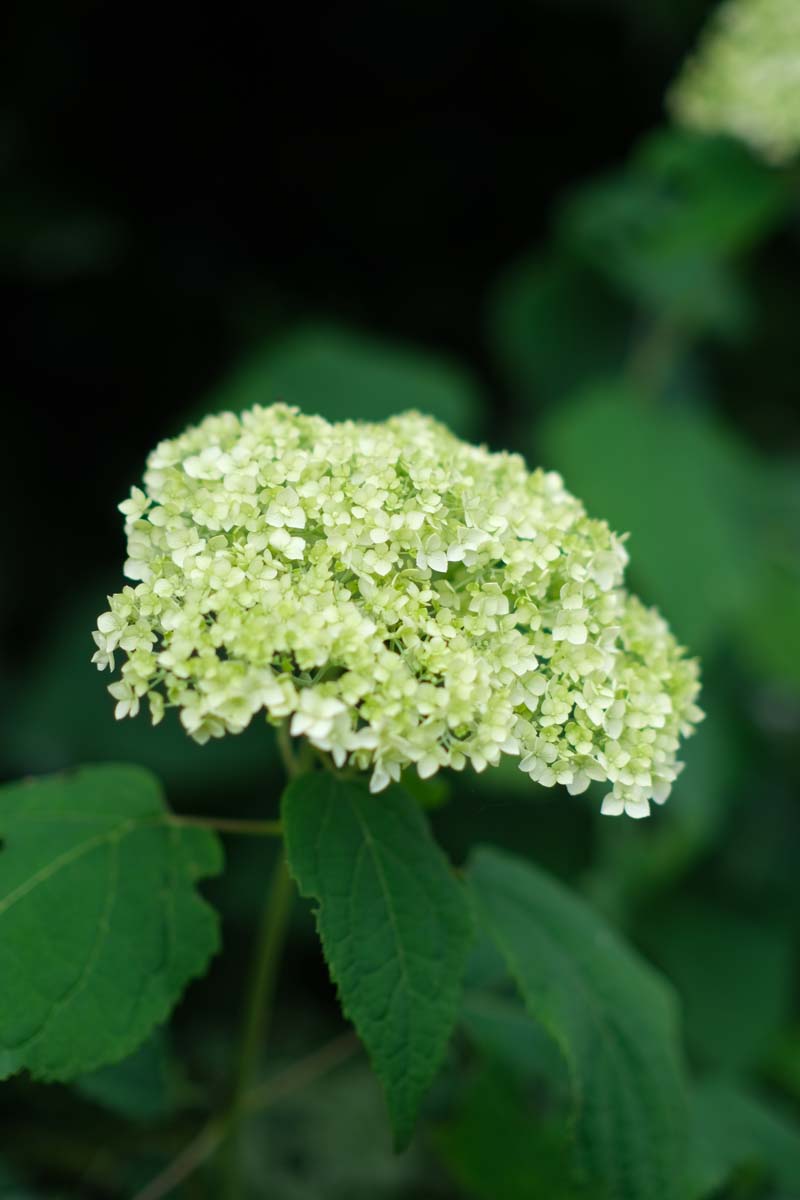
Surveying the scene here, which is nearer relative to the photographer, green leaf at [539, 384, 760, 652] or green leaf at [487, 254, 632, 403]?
green leaf at [539, 384, 760, 652]

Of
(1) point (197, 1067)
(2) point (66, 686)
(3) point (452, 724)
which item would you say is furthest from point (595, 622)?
(2) point (66, 686)

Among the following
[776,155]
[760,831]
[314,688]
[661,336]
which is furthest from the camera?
[661,336]

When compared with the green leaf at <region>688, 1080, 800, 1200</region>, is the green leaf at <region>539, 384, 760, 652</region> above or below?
above

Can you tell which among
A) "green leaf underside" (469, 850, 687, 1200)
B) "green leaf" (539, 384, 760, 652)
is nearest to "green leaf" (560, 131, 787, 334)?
"green leaf" (539, 384, 760, 652)

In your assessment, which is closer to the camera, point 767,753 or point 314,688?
point 314,688

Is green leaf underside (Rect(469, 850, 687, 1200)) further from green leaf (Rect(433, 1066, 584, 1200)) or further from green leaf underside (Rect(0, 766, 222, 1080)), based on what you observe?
green leaf (Rect(433, 1066, 584, 1200))

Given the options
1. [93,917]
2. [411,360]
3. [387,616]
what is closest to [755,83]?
[411,360]

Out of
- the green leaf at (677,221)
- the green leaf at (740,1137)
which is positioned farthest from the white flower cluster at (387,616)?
the green leaf at (677,221)

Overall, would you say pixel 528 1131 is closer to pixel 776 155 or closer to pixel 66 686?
pixel 66 686
